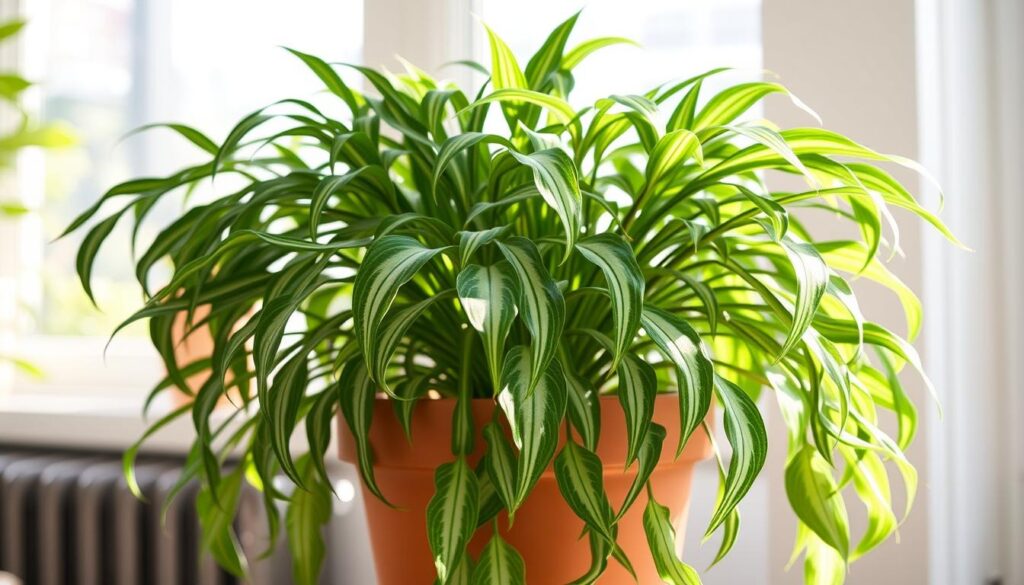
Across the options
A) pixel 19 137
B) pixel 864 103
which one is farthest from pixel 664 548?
pixel 19 137

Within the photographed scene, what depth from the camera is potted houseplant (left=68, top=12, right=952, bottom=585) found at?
0.65m

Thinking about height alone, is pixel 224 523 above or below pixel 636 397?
below

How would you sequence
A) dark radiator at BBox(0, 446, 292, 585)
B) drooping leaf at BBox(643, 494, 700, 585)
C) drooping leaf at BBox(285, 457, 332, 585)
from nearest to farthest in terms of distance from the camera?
drooping leaf at BBox(643, 494, 700, 585) → drooping leaf at BBox(285, 457, 332, 585) → dark radiator at BBox(0, 446, 292, 585)

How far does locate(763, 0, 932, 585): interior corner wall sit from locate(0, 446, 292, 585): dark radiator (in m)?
1.03

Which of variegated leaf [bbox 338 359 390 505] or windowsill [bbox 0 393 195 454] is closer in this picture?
variegated leaf [bbox 338 359 390 505]

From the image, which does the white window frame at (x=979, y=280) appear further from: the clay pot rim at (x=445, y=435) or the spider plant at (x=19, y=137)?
the spider plant at (x=19, y=137)

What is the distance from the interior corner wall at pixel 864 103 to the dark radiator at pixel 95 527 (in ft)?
3.37

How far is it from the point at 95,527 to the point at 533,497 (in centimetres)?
125

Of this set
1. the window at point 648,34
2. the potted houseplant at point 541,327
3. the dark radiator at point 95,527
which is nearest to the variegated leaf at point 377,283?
the potted houseplant at point 541,327

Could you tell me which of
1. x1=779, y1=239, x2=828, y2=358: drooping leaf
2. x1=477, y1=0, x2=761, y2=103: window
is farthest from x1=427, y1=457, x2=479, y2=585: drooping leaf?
x1=477, y1=0, x2=761, y2=103: window

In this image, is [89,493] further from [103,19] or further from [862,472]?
[862,472]

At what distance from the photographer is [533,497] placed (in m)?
0.77

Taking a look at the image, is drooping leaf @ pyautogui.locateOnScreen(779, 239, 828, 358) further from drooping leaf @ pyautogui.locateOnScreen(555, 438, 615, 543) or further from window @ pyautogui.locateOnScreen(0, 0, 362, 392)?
window @ pyautogui.locateOnScreen(0, 0, 362, 392)

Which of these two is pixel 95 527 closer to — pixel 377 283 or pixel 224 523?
pixel 224 523
